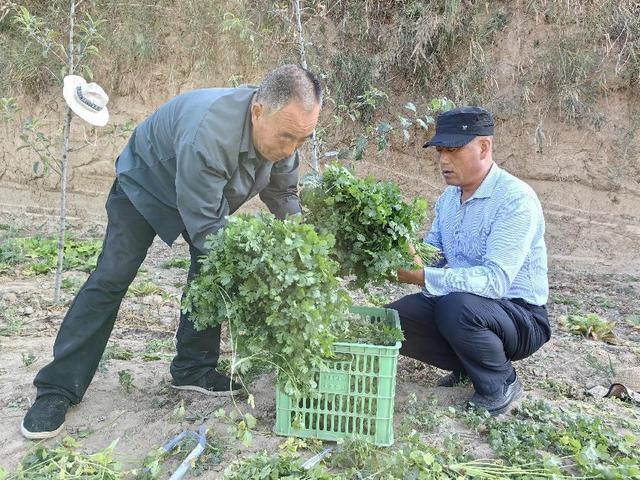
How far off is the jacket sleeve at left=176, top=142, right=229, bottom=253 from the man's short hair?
14.0 inches

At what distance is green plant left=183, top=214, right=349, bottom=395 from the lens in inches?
99.0

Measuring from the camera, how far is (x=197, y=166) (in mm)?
2797

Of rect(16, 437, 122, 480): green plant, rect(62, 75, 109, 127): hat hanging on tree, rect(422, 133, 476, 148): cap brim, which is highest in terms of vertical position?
rect(62, 75, 109, 127): hat hanging on tree

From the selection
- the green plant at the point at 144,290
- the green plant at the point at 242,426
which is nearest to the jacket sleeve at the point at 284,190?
the green plant at the point at 242,426

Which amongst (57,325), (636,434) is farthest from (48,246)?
(636,434)

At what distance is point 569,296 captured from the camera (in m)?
5.89

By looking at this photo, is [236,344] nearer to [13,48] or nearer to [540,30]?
[540,30]

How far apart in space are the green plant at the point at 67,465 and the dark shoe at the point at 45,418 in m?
0.15

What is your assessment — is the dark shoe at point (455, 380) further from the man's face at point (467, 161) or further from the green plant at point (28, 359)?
the green plant at point (28, 359)

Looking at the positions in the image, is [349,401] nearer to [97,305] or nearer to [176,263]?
[97,305]

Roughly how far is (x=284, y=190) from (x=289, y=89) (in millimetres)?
793

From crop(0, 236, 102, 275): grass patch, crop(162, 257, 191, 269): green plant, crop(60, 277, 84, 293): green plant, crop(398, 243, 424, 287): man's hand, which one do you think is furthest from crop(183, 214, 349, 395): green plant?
crop(0, 236, 102, 275): grass patch

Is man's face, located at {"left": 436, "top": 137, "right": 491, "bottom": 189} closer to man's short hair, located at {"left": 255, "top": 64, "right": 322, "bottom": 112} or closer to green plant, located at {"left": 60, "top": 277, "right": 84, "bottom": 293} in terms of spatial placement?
man's short hair, located at {"left": 255, "top": 64, "right": 322, "bottom": 112}

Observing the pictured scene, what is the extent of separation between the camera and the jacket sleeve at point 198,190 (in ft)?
9.19
